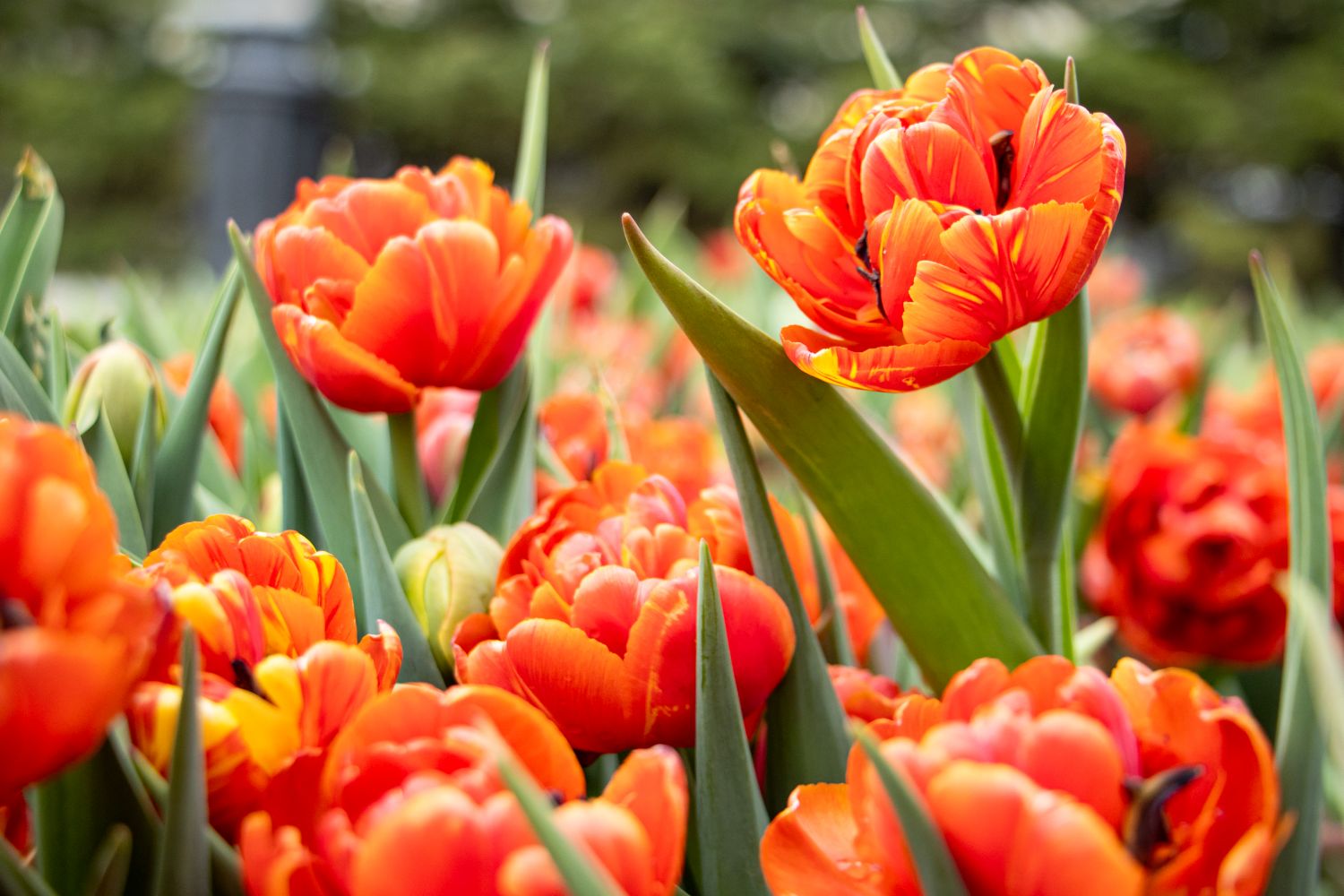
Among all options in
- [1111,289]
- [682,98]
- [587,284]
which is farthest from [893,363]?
[682,98]

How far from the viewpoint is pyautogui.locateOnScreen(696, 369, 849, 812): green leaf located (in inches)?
15.1

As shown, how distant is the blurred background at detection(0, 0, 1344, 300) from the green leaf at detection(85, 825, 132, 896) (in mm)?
13978

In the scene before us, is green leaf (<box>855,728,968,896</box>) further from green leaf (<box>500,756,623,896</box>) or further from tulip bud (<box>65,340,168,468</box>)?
tulip bud (<box>65,340,168,468</box>)

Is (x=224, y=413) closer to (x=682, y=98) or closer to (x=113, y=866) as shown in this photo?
(x=113, y=866)

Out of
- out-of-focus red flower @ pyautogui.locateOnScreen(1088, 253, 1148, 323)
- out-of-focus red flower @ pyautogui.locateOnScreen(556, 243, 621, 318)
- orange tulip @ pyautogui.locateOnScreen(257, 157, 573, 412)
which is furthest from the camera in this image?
out-of-focus red flower @ pyautogui.locateOnScreen(1088, 253, 1148, 323)

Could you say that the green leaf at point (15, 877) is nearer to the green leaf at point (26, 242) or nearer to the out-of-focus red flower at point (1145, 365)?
the green leaf at point (26, 242)

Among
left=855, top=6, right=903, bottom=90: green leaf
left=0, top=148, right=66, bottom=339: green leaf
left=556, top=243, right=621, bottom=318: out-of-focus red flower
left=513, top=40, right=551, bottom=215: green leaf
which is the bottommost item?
left=556, top=243, right=621, bottom=318: out-of-focus red flower

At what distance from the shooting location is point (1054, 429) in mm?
433

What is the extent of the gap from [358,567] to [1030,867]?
282 millimetres

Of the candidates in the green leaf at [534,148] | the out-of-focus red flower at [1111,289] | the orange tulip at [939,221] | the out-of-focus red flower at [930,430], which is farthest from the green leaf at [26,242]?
the out-of-focus red flower at [1111,289]

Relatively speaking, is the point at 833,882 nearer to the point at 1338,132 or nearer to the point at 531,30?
the point at 1338,132

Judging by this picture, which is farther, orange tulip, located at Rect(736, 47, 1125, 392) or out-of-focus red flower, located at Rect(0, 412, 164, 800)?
orange tulip, located at Rect(736, 47, 1125, 392)

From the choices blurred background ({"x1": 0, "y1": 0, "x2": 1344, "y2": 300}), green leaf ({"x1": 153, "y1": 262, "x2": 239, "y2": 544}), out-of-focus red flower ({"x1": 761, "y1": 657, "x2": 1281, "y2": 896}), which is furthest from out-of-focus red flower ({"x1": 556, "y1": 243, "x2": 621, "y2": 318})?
blurred background ({"x1": 0, "y1": 0, "x2": 1344, "y2": 300})

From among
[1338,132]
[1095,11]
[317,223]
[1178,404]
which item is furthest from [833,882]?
[1095,11]
